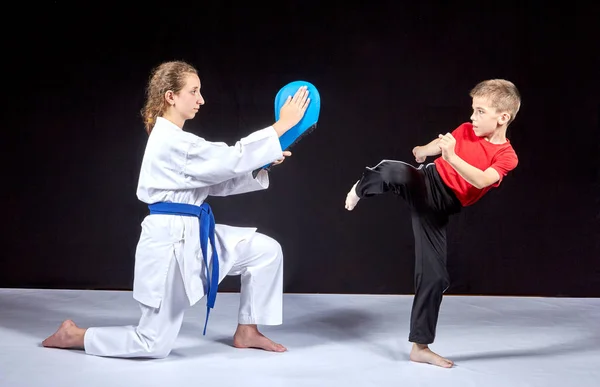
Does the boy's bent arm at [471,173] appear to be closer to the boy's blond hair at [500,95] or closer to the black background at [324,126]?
the boy's blond hair at [500,95]

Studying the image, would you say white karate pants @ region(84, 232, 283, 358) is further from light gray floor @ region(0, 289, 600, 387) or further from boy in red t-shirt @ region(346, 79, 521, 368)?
boy in red t-shirt @ region(346, 79, 521, 368)

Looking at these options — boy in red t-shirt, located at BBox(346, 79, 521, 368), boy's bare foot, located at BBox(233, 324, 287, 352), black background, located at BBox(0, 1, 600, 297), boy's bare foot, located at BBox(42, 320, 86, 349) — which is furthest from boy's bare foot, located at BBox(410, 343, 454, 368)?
black background, located at BBox(0, 1, 600, 297)

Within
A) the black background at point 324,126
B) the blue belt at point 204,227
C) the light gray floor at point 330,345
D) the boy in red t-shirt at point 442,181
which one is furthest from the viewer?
the black background at point 324,126

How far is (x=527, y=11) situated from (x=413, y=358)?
227 cm

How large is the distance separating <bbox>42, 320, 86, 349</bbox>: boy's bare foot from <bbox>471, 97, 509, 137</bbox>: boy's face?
1708mm

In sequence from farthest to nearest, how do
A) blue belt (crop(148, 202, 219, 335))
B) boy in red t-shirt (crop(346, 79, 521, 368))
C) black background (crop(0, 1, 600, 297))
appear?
black background (crop(0, 1, 600, 297)) < blue belt (crop(148, 202, 219, 335)) < boy in red t-shirt (crop(346, 79, 521, 368))

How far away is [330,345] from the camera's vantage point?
121 inches

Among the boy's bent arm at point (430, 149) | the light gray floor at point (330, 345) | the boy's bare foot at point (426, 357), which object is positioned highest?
the boy's bent arm at point (430, 149)

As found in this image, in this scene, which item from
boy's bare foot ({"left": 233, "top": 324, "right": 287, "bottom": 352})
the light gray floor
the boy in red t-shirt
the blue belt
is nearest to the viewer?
the light gray floor

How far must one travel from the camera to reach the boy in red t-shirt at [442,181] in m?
2.73

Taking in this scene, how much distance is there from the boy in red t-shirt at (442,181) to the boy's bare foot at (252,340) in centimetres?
55

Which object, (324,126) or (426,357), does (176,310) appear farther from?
(324,126)

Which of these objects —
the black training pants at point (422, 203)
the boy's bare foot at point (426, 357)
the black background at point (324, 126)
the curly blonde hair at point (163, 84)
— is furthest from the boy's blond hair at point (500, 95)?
the black background at point (324, 126)

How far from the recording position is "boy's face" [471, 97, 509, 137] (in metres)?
2.75
